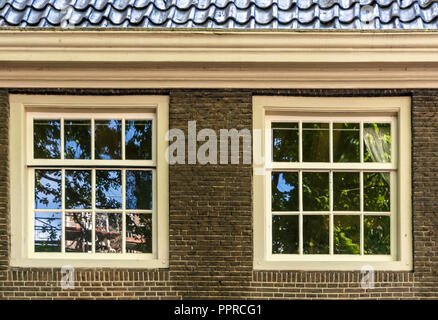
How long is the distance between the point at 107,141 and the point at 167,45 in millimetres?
1353

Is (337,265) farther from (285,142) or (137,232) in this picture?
(137,232)

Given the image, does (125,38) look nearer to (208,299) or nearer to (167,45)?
(167,45)

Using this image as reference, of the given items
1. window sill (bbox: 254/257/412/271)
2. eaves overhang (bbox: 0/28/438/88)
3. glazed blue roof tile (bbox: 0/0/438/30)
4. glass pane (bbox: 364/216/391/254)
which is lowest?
window sill (bbox: 254/257/412/271)

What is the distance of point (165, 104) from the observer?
495cm

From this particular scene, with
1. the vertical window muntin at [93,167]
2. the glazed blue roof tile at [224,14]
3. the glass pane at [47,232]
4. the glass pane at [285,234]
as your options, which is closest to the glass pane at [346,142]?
the glass pane at [285,234]

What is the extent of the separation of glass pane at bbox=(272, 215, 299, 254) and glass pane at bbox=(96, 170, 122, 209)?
1.91 meters

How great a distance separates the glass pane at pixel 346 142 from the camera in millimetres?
5004

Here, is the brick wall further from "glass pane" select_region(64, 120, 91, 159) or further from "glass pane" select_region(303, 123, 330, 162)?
"glass pane" select_region(64, 120, 91, 159)

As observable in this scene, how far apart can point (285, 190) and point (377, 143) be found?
1.24m

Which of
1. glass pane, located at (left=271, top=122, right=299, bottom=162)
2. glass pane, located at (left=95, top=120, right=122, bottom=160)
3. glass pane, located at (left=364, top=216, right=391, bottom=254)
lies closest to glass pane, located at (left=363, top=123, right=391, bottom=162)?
glass pane, located at (left=364, top=216, right=391, bottom=254)

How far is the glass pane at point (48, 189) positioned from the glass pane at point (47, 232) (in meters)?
0.11

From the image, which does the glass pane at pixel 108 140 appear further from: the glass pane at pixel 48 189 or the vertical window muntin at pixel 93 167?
the glass pane at pixel 48 189

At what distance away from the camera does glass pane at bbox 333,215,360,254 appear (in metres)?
5.01

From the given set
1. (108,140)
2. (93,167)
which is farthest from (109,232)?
(108,140)
